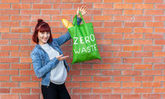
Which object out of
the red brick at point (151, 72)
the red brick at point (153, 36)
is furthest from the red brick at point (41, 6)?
the red brick at point (151, 72)

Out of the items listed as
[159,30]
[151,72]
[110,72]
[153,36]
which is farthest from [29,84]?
[159,30]

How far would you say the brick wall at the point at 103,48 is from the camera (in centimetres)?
288

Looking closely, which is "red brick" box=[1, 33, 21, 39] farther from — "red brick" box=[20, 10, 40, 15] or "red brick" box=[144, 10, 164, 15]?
"red brick" box=[144, 10, 164, 15]

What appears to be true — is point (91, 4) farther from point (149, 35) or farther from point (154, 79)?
point (154, 79)

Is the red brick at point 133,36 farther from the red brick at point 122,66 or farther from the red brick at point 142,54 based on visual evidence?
the red brick at point 122,66

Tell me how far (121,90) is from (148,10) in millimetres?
1172

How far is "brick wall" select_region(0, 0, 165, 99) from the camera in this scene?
2.88m

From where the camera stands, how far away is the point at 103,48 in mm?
2949

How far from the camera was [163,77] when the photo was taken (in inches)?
118

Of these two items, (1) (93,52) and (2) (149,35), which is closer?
(1) (93,52)

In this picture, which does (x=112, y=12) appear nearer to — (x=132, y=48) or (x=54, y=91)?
(x=132, y=48)

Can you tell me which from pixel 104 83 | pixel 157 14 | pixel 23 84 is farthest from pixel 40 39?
pixel 157 14

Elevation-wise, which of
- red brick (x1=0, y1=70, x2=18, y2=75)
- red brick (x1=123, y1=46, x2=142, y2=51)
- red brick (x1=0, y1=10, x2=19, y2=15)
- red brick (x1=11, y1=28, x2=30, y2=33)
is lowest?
red brick (x1=0, y1=70, x2=18, y2=75)

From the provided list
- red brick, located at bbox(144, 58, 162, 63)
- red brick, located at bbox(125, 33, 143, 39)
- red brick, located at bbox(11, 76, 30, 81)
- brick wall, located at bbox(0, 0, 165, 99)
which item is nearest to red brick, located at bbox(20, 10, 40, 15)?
brick wall, located at bbox(0, 0, 165, 99)
